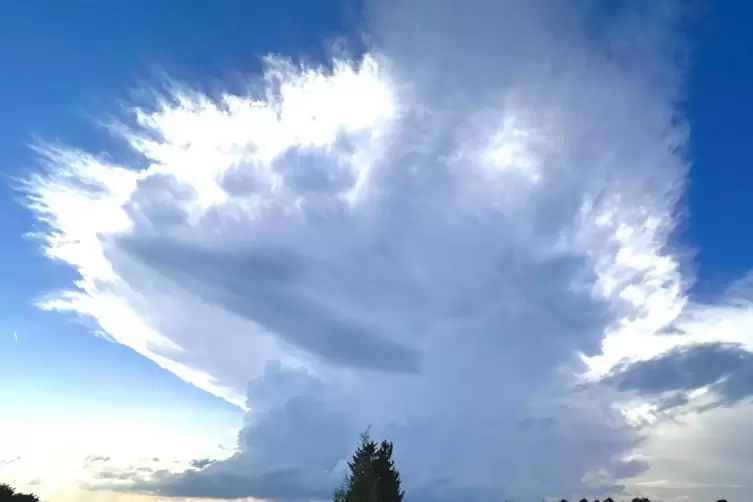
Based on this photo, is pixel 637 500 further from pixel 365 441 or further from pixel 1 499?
pixel 1 499

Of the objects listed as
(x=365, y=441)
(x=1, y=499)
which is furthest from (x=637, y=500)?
(x=1, y=499)

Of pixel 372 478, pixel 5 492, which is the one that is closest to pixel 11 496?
pixel 5 492

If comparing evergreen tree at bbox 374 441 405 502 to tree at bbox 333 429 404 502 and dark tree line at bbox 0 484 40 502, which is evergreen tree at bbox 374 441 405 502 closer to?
tree at bbox 333 429 404 502

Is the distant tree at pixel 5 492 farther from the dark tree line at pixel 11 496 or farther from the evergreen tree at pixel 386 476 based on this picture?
the evergreen tree at pixel 386 476

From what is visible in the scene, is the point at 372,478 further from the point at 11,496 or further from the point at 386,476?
the point at 11,496

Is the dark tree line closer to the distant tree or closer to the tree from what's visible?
A: the distant tree

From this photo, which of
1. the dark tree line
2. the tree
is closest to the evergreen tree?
the tree

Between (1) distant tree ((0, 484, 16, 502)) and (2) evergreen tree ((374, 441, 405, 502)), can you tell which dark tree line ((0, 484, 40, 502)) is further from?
(2) evergreen tree ((374, 441, 405, 502))

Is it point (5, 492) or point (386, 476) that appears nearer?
point (386, 476)

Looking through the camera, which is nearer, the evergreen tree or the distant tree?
the evergreen tree

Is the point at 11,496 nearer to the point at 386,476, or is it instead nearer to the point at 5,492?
the point at 5,492

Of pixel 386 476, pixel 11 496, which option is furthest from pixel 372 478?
pixel 11 496

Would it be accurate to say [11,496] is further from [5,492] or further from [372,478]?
[372,478]

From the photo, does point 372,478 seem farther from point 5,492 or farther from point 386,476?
point 5,492
